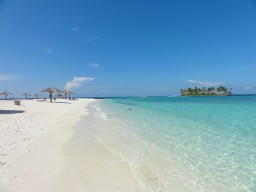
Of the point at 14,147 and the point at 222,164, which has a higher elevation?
the point at 14,147

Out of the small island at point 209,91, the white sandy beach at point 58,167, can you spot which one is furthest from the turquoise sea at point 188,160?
the small island at point 209,91

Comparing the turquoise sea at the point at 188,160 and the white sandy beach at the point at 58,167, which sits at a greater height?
the white sandy beach at the point at 58,167

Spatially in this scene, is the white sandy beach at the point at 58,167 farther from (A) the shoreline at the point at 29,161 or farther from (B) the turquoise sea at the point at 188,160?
(B) the turquoise sea at the point at 188,160

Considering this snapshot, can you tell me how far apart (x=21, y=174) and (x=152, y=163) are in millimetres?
3163

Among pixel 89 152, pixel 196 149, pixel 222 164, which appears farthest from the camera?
pixel 196 149

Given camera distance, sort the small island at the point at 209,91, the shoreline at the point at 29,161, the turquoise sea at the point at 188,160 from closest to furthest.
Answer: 1. the shoreline at the point at 29,161
2. the turquoise sea at the point at 188,160
3. the small island at the point at 209,91

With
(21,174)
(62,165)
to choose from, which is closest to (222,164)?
(62,165)

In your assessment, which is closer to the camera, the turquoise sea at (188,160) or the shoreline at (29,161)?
the shoreline at (29,161)

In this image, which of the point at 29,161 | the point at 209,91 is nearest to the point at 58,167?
the point at 29,161

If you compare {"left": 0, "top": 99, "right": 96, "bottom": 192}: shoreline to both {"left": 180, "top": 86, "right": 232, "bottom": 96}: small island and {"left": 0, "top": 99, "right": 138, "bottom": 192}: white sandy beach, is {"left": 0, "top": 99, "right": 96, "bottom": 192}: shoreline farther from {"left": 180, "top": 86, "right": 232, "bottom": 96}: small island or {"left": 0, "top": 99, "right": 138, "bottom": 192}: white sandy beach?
{"left": 180, "top": 86, "right": 232, "bottom": 96}: small island

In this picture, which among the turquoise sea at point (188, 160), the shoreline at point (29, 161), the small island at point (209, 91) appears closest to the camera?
the shoreline at point (29, 161)

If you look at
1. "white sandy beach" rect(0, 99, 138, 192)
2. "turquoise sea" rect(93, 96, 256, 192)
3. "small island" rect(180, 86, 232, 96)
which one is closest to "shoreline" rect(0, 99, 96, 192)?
"white sandy beach" rect(0, 99, 138, 192)

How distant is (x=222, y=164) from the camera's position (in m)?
5.57

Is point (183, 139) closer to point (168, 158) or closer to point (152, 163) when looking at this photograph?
point (168, 158)
